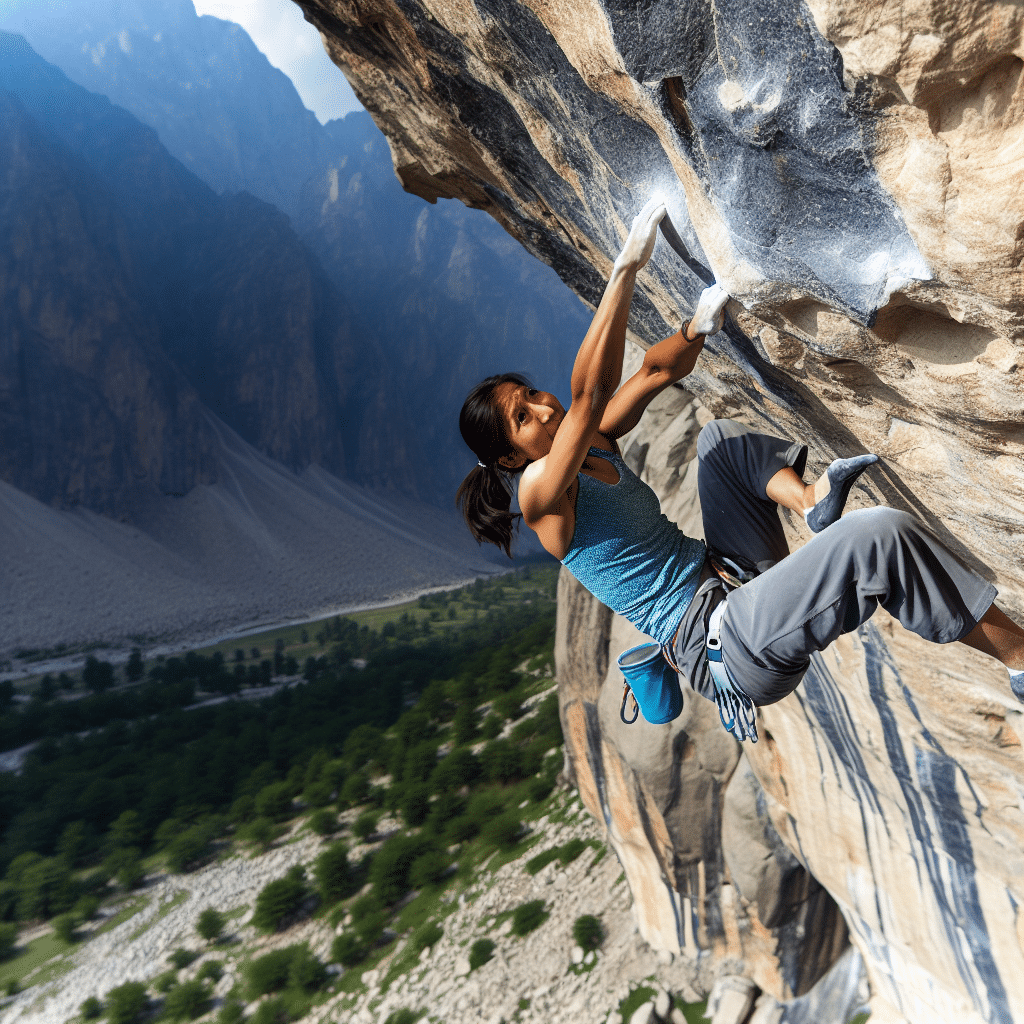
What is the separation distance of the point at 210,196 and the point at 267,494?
3240cm

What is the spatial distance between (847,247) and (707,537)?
125 centimetres

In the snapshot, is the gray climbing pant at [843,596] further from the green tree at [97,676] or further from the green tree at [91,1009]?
the green tree at [97,676]

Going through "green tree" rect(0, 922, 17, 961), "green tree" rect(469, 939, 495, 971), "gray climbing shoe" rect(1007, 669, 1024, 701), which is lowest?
"green tree" rect(0, 922, 17, 961)

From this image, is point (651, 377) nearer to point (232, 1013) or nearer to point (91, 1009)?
point (232, 1013)

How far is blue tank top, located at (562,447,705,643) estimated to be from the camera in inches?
88.4

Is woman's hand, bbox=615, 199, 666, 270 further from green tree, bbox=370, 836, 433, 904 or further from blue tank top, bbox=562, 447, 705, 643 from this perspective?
green tree, bbox=370, 836, 433, 904

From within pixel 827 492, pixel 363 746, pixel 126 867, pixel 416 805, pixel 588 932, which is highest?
pixel 827 492

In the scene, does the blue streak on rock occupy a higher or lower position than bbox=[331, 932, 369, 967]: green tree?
higher

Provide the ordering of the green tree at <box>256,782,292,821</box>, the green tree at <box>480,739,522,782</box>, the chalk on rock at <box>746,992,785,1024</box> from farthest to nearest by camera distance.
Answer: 1. the green tree at <box>256,782,292,821</box>
2. the green tree at <box>480,739,522,782</box>
3. the chalk on rock at <box>746,992,785,1024</box>

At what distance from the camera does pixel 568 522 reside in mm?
2129

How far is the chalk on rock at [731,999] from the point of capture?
27.8 ft

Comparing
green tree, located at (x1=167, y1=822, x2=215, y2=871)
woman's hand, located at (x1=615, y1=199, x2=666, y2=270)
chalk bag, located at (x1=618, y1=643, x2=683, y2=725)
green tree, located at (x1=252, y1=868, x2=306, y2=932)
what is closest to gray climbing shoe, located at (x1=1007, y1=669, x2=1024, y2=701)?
chalk bag, located at (x1=618, y1=643, x2=683, y2=725)

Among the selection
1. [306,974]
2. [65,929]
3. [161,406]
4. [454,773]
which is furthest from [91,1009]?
[161,406]

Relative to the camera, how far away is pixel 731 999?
860 centimetres
